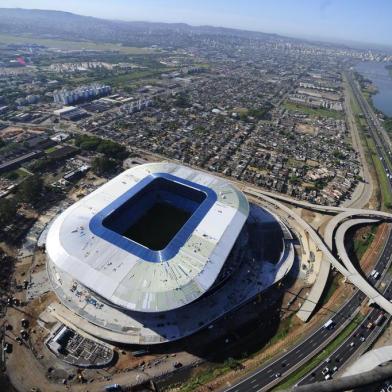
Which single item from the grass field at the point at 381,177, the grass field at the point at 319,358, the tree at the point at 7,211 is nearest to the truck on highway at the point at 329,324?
the grass field at the point at 319,358

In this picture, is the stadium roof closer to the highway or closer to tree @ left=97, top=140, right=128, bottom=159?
the highway

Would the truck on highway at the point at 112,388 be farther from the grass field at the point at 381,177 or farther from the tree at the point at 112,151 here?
the grass field at the point at 381,177

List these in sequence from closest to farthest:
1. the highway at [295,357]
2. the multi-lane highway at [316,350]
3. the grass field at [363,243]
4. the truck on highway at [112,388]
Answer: the truck on highway at [112,388]
the highway at [295,357]
the multi-lane highway at [316,350]
the grass field at [363,243]

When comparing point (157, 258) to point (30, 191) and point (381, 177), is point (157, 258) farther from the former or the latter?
point (381, 177)

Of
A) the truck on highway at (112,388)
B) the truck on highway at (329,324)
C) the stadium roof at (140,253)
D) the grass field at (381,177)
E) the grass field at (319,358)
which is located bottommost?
the truck on highway at (112,388)

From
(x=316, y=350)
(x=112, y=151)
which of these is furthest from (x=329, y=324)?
(x=112, y=151)

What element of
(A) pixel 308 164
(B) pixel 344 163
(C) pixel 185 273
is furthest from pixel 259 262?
(B) pixel 344 163
